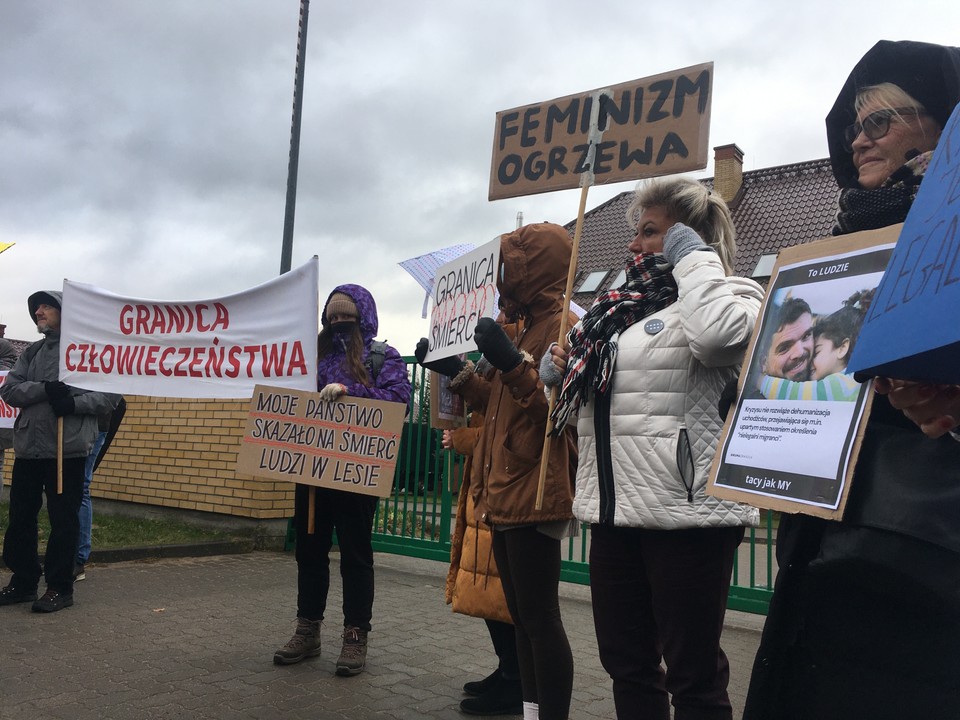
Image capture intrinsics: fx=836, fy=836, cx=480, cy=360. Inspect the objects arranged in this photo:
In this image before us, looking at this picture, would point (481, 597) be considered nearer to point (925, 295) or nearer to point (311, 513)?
point (311, 513)

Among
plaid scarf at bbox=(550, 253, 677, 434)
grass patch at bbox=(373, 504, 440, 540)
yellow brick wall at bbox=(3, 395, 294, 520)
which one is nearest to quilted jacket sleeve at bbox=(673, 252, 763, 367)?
plaid scarf at bbox=(550, 253, 677, 434)

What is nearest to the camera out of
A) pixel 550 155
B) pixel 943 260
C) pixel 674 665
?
pixel 943 260

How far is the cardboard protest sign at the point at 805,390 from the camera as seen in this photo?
62.5 inches

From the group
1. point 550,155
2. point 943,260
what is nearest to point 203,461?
point 550,155

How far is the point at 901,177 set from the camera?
5.77 feet

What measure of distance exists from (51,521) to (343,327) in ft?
8.19

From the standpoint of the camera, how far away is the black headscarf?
1.78 meters

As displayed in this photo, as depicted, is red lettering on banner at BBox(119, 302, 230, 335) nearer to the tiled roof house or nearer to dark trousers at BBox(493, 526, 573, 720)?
dark trousers at BBox(493, 526, 573, 720)

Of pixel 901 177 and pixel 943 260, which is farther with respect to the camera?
pixel 901 177

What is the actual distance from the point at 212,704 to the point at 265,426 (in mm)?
1587

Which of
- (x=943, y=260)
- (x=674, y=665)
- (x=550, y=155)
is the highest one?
(x=550, y=155)

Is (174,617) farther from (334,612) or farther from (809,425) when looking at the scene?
(809,425)

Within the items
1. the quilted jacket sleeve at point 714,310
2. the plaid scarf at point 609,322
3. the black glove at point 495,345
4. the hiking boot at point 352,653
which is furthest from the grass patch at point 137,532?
the quilted jacket sleeve at point 714,310

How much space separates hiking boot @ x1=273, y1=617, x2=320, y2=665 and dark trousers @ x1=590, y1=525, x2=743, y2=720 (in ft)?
7.81
